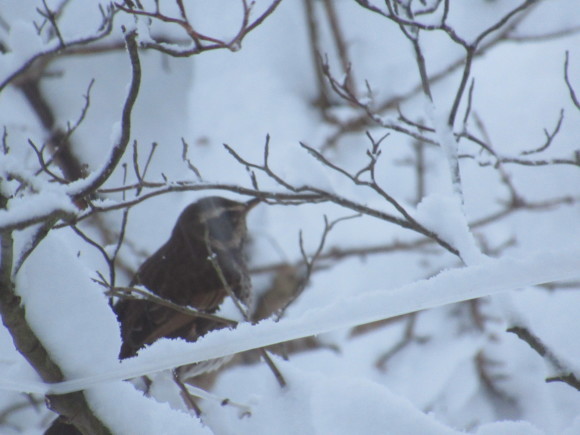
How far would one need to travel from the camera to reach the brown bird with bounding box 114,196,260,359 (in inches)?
117

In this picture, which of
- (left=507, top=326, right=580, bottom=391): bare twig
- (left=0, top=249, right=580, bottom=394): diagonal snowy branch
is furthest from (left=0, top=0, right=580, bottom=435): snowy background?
(left=0, top=249, right=580, bottom=394): diagonal snowy branch

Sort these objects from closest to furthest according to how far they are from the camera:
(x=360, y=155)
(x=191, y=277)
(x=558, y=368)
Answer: (x=558, y=368) → (x=191, y=277) → (x=360, y=155)

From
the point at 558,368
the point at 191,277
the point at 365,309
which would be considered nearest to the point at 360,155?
the point at 191,277

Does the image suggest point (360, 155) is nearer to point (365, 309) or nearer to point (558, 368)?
point (558, 368)

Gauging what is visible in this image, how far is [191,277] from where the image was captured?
10.8 feet

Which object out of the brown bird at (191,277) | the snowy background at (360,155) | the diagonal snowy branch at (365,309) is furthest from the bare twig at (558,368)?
the snowy background at (360,155)

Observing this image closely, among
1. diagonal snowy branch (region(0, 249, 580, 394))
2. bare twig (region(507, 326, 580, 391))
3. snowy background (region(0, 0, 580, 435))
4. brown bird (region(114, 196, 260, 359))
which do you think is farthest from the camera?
snowy background (region(0, 0, 580, 435))

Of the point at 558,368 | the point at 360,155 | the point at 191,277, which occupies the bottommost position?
the point at 558,368

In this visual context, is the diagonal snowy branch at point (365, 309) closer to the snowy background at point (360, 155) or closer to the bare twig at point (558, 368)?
the bare twig at point (558, 368)

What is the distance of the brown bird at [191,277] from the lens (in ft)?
9.76

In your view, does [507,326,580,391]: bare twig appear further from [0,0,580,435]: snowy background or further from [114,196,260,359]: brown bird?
[0,0,580,435]: snowy background

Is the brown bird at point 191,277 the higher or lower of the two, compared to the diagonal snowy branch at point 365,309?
higher

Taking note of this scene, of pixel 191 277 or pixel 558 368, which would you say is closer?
pixel 558 368

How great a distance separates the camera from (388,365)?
17.1ft
